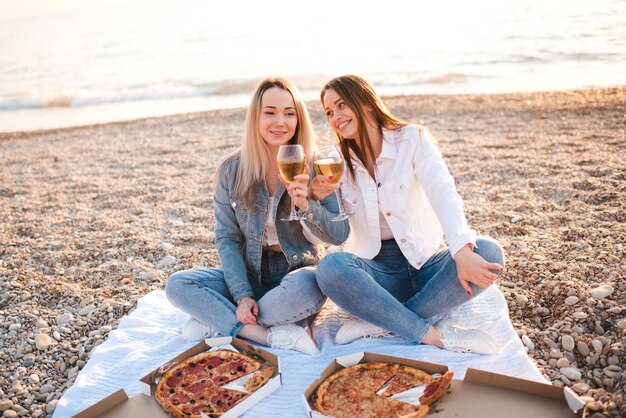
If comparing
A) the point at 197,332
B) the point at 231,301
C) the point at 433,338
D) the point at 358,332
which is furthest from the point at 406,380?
the point at 197,332

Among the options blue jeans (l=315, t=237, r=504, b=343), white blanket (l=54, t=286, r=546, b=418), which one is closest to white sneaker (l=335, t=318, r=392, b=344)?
white blanket (l=54, t=286, r=546, b=418)

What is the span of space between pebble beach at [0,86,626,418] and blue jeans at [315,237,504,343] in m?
0.65

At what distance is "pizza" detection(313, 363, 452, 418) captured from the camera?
2.54 m

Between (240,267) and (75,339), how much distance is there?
1.36 meters

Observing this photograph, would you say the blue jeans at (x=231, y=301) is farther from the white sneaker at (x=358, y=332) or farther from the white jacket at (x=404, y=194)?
the white jacket at (x=404, y=194)

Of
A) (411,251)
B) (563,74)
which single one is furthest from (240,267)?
(563,74)

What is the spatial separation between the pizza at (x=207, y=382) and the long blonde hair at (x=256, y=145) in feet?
3.53

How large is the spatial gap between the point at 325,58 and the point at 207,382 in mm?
23130

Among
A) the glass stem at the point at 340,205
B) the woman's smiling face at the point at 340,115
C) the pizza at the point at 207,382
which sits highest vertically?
the woman's smiling face at the point at 340,115

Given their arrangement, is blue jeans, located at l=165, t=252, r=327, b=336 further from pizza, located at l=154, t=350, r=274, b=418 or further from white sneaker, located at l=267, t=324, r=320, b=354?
pizza, located at l=154, t=350, r=274, b=418

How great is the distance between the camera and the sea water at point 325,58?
16.3 meters

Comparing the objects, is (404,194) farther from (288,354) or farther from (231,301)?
(231,301)

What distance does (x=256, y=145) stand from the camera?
3.69 meters

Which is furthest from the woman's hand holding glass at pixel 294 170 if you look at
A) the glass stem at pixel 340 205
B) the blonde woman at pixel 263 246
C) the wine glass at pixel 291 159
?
the glass stem at pixel 340 205
